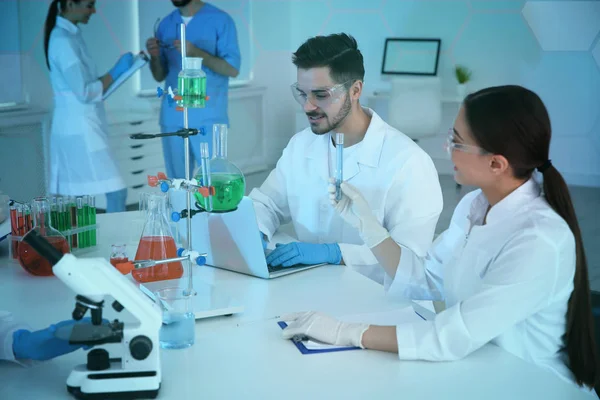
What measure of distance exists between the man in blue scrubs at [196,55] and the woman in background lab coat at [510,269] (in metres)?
2.96

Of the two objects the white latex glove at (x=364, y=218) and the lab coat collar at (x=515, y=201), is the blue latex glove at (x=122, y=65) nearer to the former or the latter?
the white latex glove at (x=364, y=218)

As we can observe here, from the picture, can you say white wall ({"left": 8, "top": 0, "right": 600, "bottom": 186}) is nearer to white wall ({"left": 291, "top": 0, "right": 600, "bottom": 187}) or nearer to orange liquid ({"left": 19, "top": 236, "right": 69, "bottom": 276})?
white wall ({"left": 291, "top": 0, "right": 600, "bottom": 187})

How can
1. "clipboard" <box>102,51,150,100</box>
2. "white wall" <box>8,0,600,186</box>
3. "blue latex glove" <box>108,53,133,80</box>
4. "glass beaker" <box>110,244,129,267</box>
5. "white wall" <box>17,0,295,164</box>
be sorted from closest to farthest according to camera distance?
"glass beaker" <box>110,244,129,267</box> < "white wall" <box>17,0,295,164</box> < "clipboard" <box>102,51,150,100</box> < "blue latex glove" <box>108,53,133,80</box> < "white wall" <box>8,0,600,186</box>

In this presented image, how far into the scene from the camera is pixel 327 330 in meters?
1.43

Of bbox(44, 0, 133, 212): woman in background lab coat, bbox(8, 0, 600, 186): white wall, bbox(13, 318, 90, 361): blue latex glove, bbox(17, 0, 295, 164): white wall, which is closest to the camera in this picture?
bbox(13, 318, 90, 361): blue latex glove

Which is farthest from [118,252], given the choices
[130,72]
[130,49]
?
[130,49]

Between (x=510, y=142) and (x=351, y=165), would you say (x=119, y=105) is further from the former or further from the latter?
(x=510, y=142)

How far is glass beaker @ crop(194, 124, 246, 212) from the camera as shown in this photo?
1.71 meters

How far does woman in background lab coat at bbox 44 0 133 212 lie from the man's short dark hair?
7.92 feet

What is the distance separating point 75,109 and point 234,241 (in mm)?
2991

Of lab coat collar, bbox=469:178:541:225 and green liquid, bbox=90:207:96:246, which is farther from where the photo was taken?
green liquid, bbox=90:207:96:246

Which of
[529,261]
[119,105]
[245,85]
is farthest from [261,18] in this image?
[529,261]

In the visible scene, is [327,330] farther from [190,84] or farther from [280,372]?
[190,84]

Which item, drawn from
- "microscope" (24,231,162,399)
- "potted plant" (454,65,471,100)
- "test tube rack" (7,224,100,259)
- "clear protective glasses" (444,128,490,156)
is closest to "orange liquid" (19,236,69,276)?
"test tube rack" (7,224,100,259)
